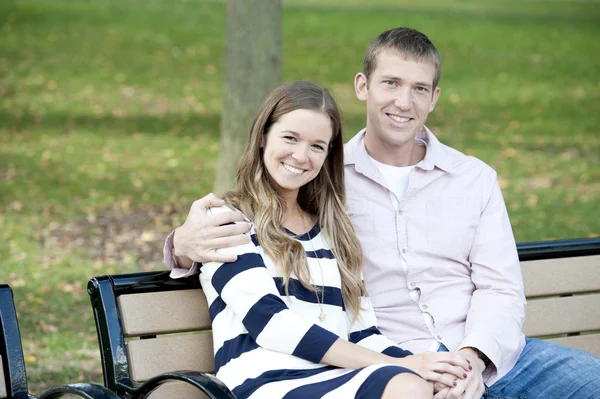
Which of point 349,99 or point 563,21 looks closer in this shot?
point 349,99

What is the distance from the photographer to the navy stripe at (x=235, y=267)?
353cm

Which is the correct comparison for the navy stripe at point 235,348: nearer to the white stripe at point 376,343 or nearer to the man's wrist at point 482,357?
the white stripe at point 376,343

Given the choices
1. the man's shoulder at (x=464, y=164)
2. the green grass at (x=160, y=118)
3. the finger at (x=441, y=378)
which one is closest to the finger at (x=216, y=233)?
the finger at (x=441, y=378)

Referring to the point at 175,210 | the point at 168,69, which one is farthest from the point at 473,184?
the point at 168,69

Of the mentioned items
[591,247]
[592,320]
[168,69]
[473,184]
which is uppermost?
[168,69]

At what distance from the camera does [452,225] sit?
423 cm

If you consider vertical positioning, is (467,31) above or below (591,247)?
above

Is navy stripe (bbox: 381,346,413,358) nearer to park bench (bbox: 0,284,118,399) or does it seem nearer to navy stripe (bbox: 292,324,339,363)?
navy stripe (bbox: 292,324,339,363)

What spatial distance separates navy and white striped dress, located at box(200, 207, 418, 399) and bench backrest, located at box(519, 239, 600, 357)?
A: 1.36 metres

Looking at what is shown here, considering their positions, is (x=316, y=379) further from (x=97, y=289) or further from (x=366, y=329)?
(x=97, y=289)

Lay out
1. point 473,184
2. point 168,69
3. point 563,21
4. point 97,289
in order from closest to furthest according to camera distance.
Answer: point 97,289, point 473,184, point 168,69, point 563,21

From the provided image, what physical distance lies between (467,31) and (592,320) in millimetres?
20813

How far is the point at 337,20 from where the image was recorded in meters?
25.7

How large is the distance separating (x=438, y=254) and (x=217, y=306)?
1076 millimetres
